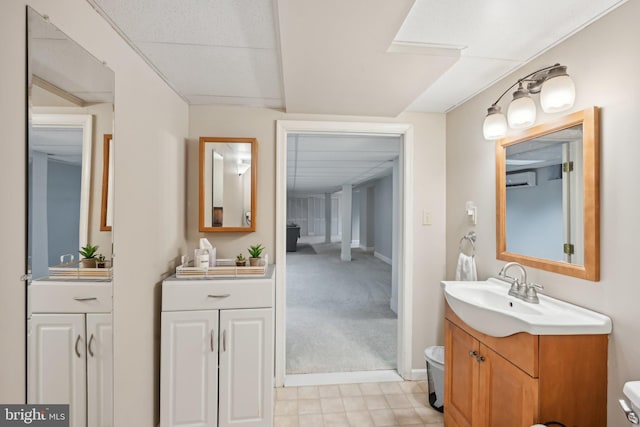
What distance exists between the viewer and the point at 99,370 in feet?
4.04

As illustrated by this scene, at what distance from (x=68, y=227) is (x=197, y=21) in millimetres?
1014

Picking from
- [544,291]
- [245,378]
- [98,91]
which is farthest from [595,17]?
[245,378]

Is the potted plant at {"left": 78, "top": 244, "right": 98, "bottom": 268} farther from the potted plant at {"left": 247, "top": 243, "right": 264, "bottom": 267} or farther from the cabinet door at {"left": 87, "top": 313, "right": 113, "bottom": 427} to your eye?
the potted plant at {"left": 247, "top": 243, "right": 264, "bottom": 267}

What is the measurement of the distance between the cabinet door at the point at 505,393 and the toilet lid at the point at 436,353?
0.61m

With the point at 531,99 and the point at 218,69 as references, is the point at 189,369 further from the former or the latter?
the point at 531,99

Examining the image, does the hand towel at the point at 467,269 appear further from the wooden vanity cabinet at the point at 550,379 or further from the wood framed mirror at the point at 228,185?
the wood framed mirror at the point at 228,185

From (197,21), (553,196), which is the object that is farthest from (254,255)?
(553,196)

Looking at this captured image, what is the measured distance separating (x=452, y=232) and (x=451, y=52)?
1.40 meters

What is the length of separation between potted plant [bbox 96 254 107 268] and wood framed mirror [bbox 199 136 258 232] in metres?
0.93

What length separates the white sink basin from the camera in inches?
46.9

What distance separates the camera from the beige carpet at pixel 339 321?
2.71 metres

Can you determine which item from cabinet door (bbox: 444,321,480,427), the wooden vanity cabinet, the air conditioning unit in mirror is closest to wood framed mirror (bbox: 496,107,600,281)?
the air conditioning unit in mirror

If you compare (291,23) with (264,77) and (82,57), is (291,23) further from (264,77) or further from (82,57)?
(82,57)

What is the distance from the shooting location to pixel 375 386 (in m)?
2.36
